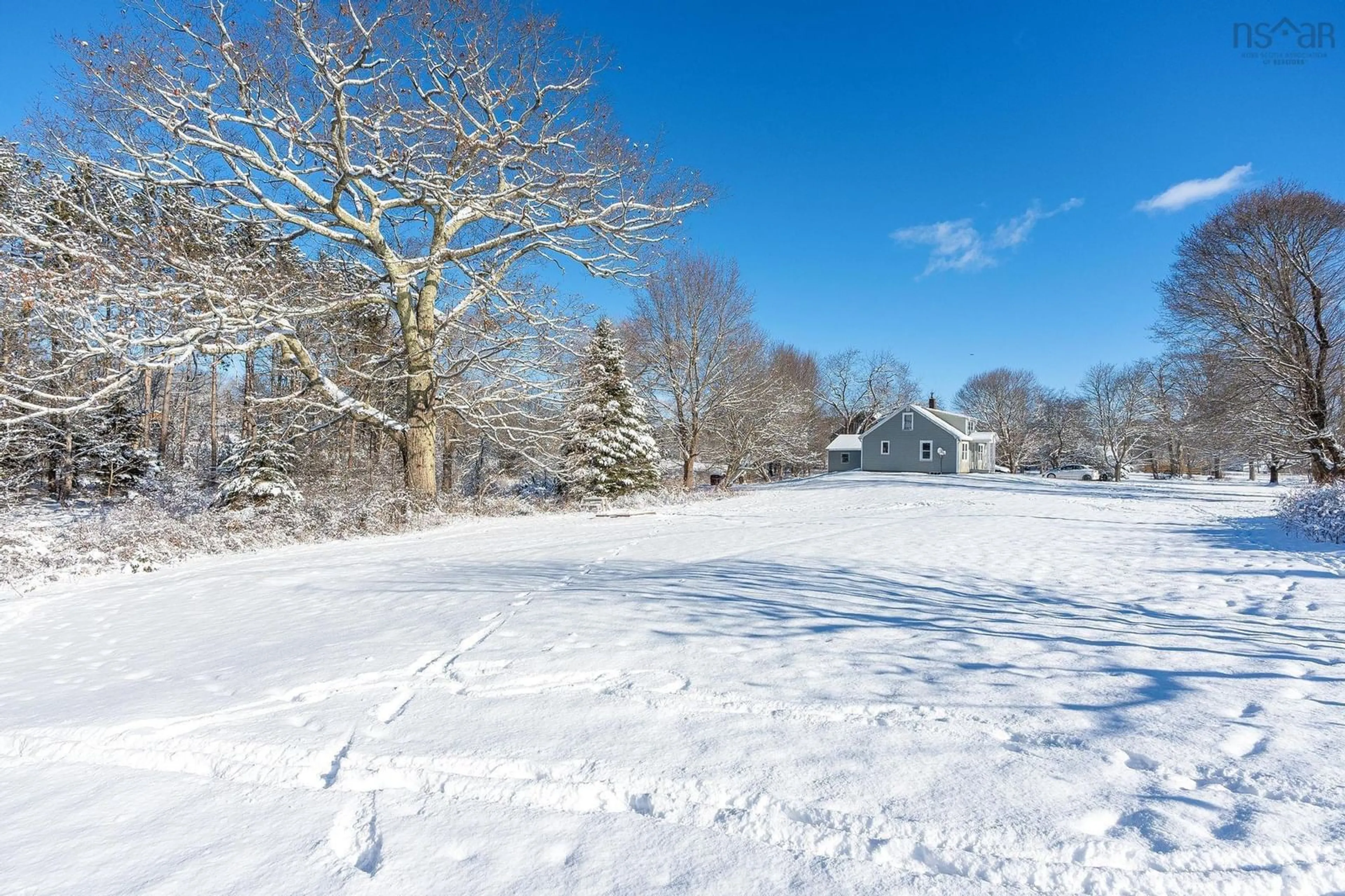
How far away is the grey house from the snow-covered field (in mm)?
30385

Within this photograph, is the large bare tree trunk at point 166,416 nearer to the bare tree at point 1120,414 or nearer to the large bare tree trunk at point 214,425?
the large bare tree trunk at point 214,425

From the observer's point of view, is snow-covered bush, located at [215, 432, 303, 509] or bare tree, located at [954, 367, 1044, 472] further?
bare tree, located at [954, 367, 1044, 472]

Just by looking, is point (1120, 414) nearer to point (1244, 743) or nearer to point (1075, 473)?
point (1075, 473)

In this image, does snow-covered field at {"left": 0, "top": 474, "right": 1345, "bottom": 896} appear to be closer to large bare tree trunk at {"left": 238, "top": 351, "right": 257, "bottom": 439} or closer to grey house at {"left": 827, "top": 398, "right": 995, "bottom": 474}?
large bare tree trunk at {"left": 238, "top": 351, "right": 257, "bottom": 439}

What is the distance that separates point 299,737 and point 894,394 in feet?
159

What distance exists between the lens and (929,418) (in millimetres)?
34188

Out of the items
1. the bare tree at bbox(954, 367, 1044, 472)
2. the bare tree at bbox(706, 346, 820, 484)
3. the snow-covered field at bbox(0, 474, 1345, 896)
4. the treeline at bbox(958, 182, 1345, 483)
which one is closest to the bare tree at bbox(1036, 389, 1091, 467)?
the bare tree at bbox(954, 367, 1044, 472)

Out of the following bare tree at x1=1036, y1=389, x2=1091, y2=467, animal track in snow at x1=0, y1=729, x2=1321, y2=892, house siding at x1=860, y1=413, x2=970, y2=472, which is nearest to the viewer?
animal track in snow at x1=0, y1=729, x2=1321, y2=892

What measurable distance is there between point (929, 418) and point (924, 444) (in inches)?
62.3

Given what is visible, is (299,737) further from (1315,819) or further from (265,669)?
(1315,819)

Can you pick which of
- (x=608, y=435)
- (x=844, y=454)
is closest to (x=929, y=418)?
(x=844, y=454)

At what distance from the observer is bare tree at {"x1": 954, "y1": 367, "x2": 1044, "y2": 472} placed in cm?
5016

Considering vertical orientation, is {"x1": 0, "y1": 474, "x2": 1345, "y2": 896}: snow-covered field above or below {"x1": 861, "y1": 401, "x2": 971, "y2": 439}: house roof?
below

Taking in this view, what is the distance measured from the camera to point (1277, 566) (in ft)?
19.9
